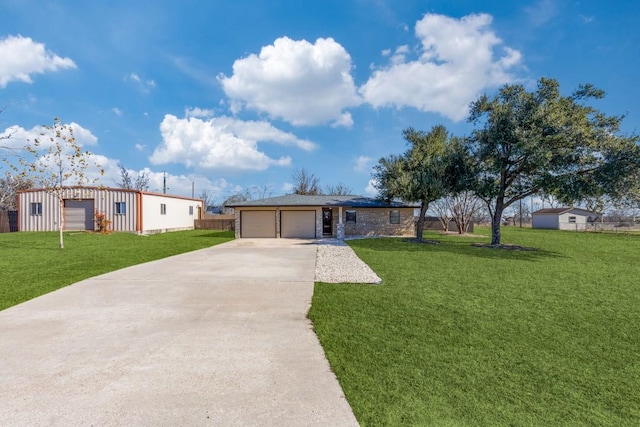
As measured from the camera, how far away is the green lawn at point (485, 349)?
8.57ft

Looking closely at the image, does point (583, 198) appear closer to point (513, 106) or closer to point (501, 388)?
point (513, 106)

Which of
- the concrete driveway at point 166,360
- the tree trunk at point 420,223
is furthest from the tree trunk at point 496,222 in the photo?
the concrete driveway at point 166,360

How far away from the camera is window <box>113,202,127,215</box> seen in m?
22.2

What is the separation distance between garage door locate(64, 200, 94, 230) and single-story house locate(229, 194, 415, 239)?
11379mm

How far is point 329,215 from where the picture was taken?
21.8m

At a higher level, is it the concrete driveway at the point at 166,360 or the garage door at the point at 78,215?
the garage door at the point at 78,215

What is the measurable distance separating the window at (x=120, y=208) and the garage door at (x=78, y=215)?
1.87 m

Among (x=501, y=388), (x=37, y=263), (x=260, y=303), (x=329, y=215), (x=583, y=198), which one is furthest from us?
(x=329, y=215)

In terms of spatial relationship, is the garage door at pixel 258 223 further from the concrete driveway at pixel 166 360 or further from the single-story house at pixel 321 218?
the concrete driveway at pixel 166 360

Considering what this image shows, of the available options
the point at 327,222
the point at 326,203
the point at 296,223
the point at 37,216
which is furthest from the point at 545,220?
the point at 37,216

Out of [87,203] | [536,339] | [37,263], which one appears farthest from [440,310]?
[87,203]

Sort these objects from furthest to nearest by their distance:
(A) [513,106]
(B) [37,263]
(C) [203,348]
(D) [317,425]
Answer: (A) [513,106] < (B) [37,263] < (C) [203,348] < (D) [317,425]

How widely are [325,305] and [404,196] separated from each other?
12.9 metres

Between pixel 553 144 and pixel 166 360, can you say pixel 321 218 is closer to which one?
pixel 553 144
